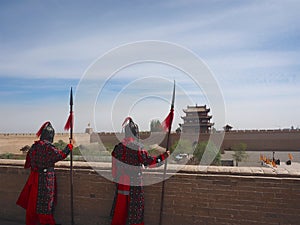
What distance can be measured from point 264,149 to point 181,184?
34558mm

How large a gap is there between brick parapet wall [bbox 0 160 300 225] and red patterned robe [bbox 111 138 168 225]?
0.39 m

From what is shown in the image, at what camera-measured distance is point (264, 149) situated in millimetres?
35656

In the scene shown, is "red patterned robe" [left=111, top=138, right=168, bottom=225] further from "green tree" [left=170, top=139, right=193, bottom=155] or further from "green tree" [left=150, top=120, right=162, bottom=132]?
"green tree" [left=170, top=139, right=193, bottom=155]

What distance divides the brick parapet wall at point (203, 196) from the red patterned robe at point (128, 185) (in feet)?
1.27

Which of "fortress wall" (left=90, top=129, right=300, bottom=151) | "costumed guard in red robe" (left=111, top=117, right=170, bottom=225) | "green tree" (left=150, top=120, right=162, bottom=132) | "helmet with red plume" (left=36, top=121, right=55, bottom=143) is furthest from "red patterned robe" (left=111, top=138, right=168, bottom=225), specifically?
"fortress wall" (left=90, top=129, right=300, bottom=151)

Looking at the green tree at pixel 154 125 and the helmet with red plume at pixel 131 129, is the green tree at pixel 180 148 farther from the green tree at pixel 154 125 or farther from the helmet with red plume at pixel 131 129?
the helmet with red plume at pixel 131 129

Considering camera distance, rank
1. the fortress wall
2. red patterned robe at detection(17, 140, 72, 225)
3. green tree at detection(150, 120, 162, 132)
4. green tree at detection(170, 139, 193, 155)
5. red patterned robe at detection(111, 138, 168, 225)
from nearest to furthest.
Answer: red patterned robe at detection(111, 138, 168, 225) → red patterned robe at detection(17, 140, 72, 225) → green tree at detection(150, 120, 162, 132) → green tree at detection(170, 139, 193, 155) → the fortress wall

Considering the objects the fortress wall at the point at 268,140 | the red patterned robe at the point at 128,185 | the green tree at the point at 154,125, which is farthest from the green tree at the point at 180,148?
the fortress wall at the point at 268,140

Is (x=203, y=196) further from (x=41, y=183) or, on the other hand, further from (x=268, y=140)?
(x=268, y=140)

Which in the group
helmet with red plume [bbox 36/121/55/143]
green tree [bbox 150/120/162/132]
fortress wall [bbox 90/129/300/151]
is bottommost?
fortress wall [bbox 90/129/300/151]

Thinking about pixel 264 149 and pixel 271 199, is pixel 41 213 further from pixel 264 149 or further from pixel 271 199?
pixel 264 149

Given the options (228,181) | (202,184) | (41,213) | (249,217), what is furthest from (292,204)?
(41,213)

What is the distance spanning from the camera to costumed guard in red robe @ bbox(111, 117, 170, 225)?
360 cm

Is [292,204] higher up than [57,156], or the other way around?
[57,156]
